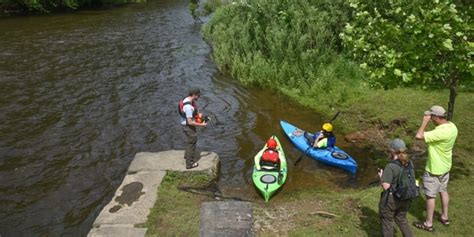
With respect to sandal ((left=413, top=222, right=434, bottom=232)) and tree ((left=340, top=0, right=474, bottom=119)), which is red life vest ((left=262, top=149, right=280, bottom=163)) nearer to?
tree ((left=340, top=0, right=474, bottom=119))

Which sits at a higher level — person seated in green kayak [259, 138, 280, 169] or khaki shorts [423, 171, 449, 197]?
khaki shorts [423, 171, 449, 197]

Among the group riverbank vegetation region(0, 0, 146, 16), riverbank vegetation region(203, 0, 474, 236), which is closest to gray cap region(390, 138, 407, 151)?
riverbank vegetation region(203, 0, 474, 236)

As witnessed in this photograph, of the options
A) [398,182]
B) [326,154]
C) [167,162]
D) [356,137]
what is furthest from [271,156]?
[398,182]

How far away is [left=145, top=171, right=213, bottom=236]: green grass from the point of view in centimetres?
934

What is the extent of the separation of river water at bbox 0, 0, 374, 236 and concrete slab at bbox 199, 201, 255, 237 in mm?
2708

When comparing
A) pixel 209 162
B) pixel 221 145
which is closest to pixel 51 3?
pixel 221 145

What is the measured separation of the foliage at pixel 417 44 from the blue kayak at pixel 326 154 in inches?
→ 151

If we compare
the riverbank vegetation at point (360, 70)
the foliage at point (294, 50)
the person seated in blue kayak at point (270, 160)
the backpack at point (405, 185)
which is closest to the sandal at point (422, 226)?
the riverbank vegetation at point (360, 70)

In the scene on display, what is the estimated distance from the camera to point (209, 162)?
12430 millimetres

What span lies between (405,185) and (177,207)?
17.4 ft

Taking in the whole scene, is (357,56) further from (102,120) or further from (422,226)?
(102,120)

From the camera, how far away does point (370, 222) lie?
30.6 ft

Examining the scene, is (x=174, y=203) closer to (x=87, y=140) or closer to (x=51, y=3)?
(x=87, y=140)

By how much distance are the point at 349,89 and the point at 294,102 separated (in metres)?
2.46
